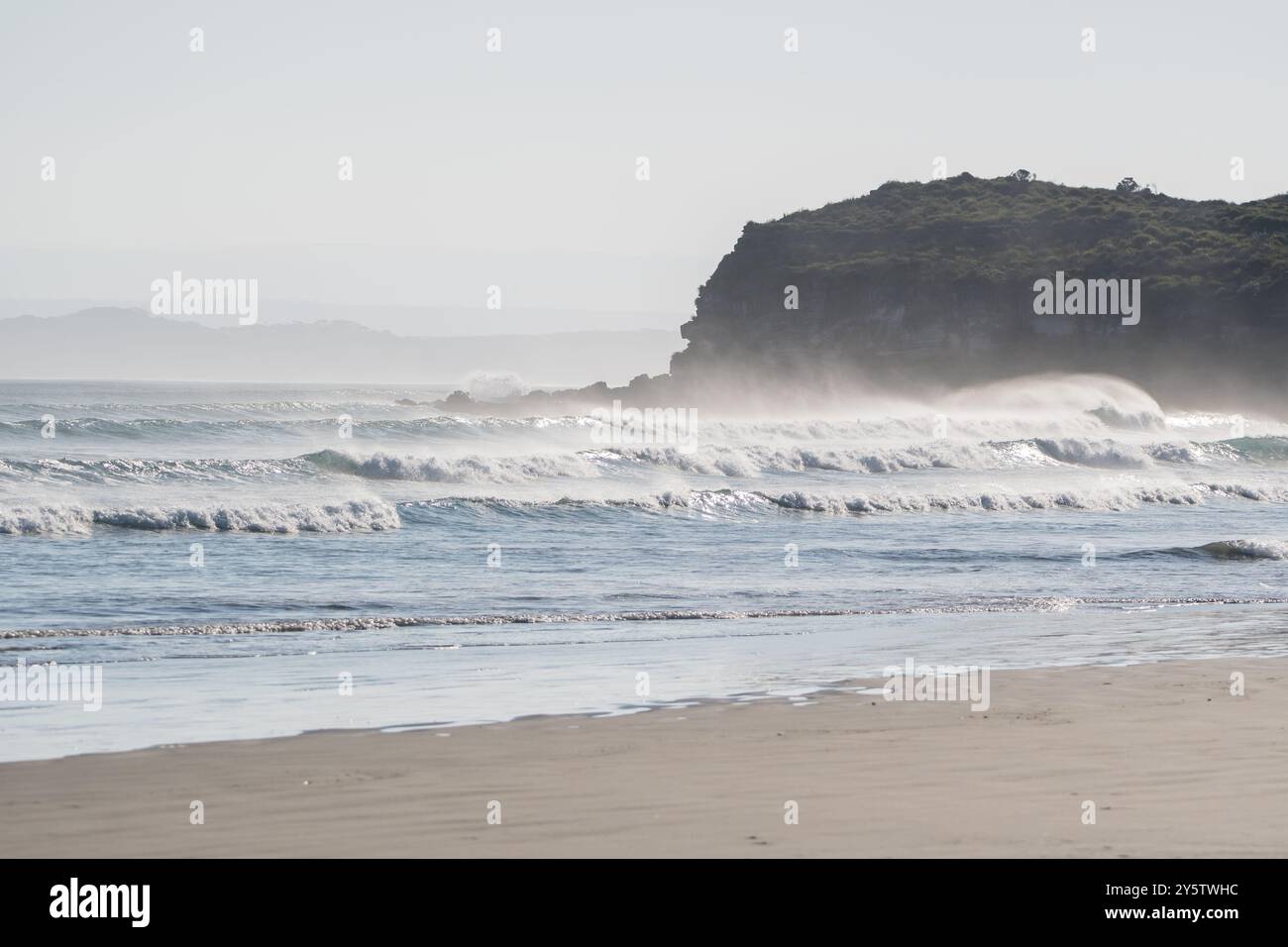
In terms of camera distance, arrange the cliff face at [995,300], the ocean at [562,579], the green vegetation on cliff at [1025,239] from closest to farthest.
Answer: the ocean at [562,579], the cliff face at [995,300], the green vegetation on cliff at [1025,239]

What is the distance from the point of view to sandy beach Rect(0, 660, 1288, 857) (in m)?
5.80

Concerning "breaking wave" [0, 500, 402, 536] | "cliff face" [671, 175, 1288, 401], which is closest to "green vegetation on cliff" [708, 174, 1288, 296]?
"cliff face" [671, 175, 1288, 401]

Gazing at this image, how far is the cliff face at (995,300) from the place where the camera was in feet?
269

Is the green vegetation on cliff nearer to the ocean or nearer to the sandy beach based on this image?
the ocean

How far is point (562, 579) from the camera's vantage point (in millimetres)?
16547

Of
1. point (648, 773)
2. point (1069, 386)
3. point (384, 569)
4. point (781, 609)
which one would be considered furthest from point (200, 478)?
point (1069, 386)

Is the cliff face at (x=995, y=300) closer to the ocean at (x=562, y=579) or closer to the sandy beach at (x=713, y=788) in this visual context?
the ocean at (x=562, y=579)

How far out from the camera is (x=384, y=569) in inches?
668

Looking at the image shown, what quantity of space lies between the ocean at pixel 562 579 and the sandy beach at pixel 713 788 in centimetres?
81

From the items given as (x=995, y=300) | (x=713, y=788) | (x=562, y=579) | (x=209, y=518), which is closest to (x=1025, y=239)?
(x=995, y=300)

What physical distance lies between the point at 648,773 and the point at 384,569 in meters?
10.3

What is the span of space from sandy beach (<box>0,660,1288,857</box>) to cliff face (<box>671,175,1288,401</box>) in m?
76.3

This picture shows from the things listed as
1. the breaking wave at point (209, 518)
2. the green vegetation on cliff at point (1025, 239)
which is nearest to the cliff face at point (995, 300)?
the green vegetation on cliff at point (1025, 239)

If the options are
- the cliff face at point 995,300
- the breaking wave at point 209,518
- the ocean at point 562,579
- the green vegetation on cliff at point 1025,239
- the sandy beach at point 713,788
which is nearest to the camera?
the sandy beach at point 713,788
